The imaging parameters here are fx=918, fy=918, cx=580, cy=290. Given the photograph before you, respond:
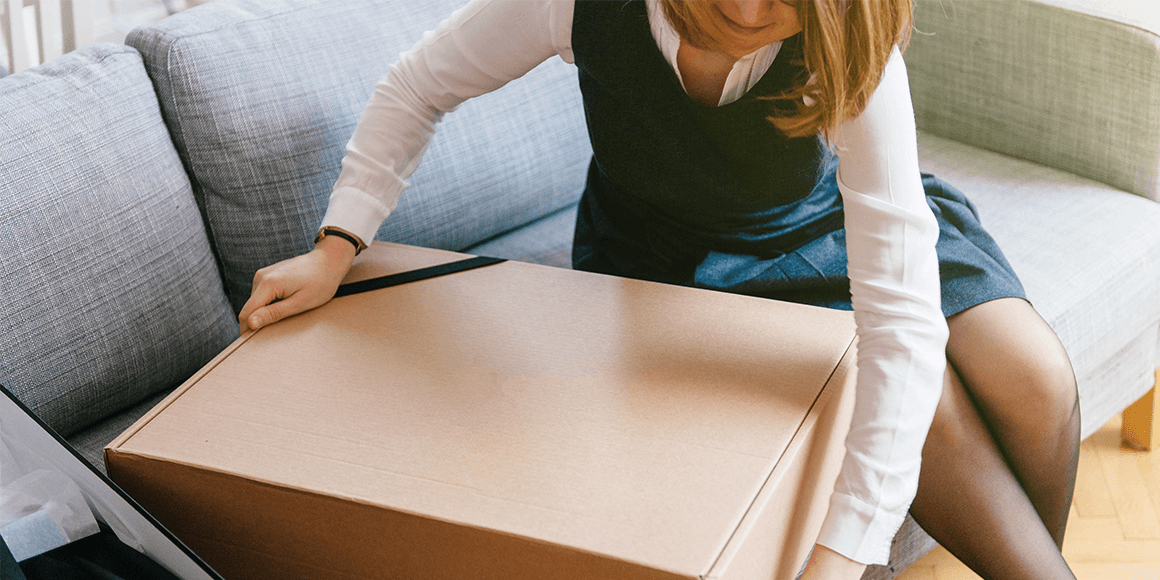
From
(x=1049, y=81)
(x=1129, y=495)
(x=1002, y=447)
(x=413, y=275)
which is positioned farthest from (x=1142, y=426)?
(x=413, y=275)

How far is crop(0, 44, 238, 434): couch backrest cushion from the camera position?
2.72 ft

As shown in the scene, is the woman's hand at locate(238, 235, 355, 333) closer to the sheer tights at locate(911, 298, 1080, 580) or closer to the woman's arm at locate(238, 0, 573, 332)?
the woman's arm at locate(238, 0, 573, 332)

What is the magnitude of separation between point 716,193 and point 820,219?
14 centimetres

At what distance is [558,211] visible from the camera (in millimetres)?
1309

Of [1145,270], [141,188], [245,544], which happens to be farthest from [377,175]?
[1145,270]

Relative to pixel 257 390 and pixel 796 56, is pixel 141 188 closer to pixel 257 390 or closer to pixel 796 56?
Result: pixel 257 390

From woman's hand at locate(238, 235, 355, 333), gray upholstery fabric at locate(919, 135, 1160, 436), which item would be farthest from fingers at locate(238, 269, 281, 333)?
gray upholstery fabric at locate(919, 135, 1160, 436)

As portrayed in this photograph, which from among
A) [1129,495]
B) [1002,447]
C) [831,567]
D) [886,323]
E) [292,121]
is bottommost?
[1129,495]

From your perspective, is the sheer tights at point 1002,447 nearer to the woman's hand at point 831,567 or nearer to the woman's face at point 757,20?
the woman's hand at point 831,567

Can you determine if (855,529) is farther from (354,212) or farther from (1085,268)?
(1085,268)

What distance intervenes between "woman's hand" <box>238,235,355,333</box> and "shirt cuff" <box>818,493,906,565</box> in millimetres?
460

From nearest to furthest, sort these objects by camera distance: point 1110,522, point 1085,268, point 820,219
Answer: point 820,219 < point 1085,268 < point 1110,522

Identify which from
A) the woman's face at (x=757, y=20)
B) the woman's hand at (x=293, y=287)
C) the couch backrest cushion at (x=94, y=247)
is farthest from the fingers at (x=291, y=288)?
the woman's face at (x=757, y=20)

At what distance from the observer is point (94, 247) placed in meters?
0.87
